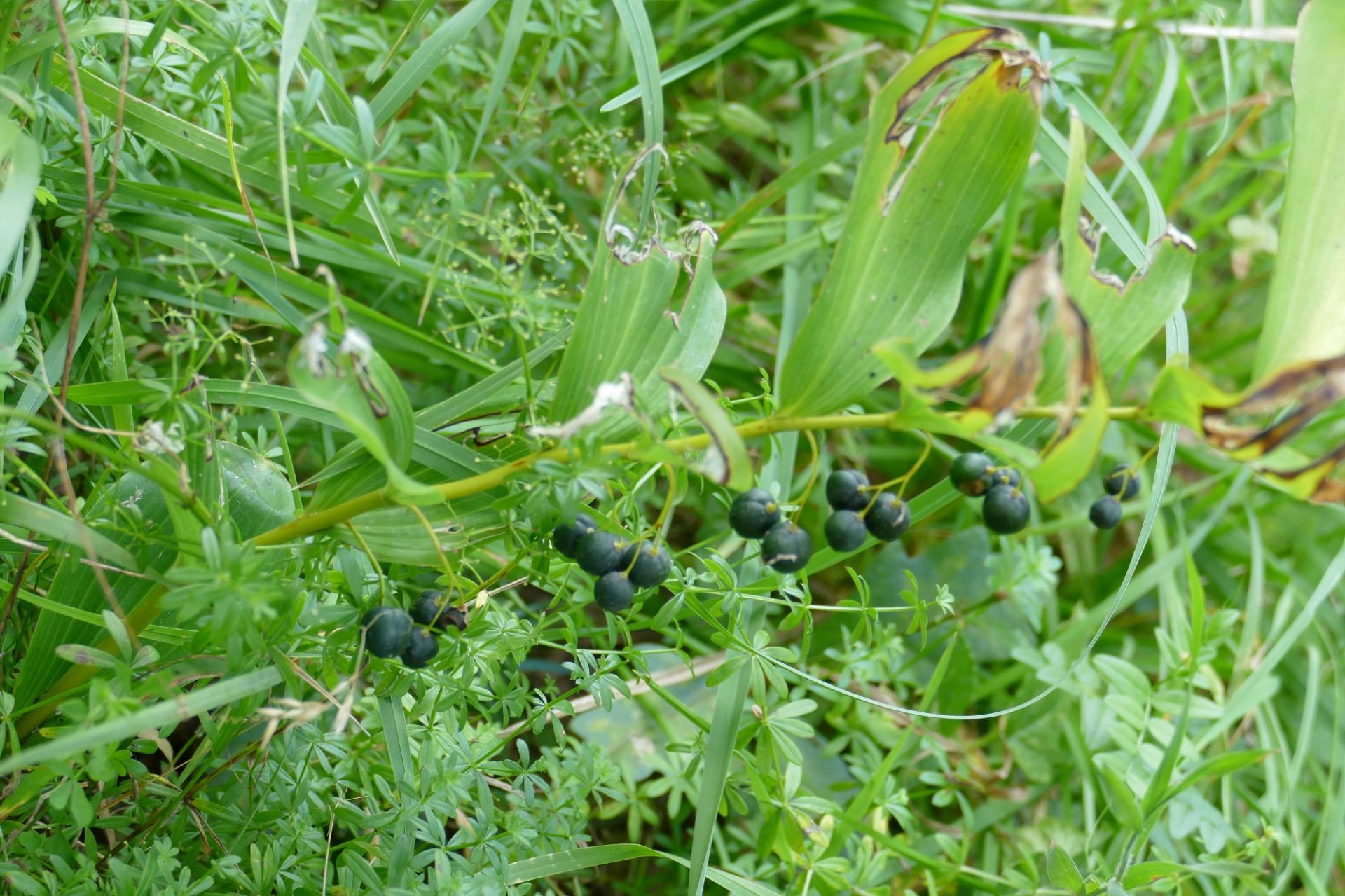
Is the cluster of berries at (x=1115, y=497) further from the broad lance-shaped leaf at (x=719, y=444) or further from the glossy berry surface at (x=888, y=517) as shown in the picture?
the broad lance-shaped leaf at (x=719, y=444)

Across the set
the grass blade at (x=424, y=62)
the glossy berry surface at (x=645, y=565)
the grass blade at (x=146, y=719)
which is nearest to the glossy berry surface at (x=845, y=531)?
the glossy berry surface at (x=645, y=565)

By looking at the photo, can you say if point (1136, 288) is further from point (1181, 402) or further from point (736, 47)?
point (736, 47)

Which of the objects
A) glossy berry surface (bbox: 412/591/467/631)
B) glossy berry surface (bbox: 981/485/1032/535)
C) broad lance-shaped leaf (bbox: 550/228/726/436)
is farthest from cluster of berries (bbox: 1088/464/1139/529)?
glossy berry surface (bbox: 412/591/467/631)

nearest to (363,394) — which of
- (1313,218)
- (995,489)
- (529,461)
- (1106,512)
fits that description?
(529,461)

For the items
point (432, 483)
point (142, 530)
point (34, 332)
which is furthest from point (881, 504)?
point (34, 332)

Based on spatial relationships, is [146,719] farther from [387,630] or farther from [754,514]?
[754,514]

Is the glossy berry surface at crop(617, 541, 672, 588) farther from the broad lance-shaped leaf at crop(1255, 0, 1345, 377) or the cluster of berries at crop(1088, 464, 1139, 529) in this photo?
the broad lance-shaped leaf at crop(1255, 0, 1345, 377)
